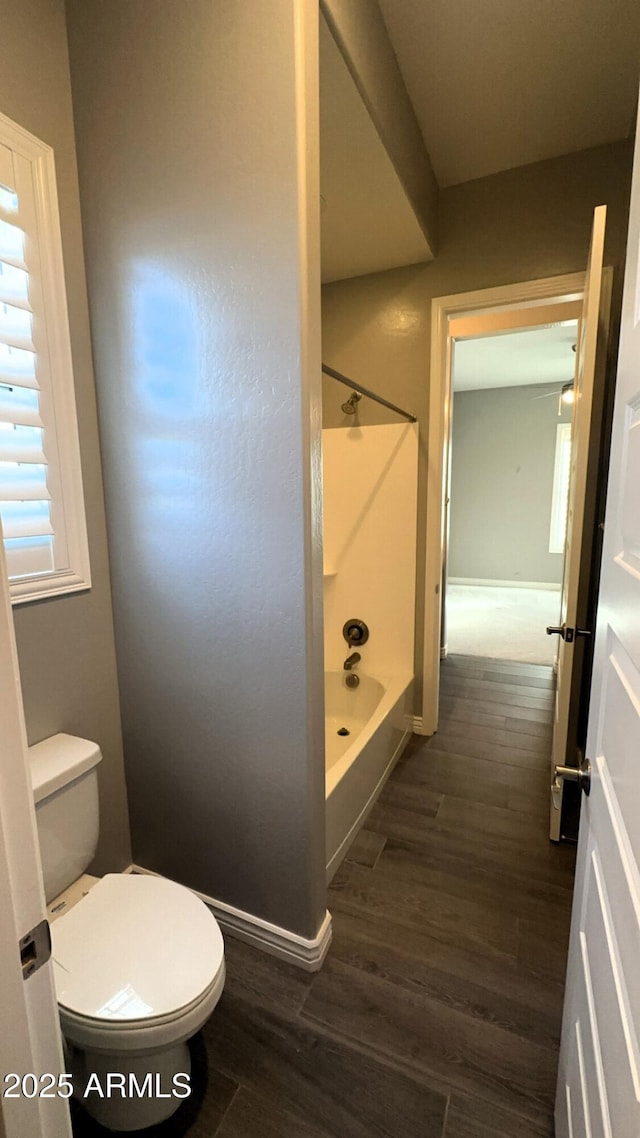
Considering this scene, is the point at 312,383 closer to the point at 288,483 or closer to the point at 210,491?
the point at 288,483

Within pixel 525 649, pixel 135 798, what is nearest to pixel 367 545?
pixel 135 798

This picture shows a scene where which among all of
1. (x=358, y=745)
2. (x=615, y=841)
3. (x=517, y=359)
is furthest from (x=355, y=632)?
(x=517, y=359)

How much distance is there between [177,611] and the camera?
147 cm

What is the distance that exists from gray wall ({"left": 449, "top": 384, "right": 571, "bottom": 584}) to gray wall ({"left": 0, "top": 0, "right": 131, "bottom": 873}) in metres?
5.97

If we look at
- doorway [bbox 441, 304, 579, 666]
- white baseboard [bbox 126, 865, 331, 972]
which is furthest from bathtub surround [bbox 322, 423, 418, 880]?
doorway [bbox 441, 304, 579, 666]

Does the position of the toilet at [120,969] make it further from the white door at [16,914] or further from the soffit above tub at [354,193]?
the soffit above tub at [354,193]

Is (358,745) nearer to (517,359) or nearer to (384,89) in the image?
(384,89)

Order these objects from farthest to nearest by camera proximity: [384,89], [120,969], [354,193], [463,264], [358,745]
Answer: [463,264]
[358,745]
[354,193]
[384,89]
[120,969]

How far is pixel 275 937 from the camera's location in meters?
1.49

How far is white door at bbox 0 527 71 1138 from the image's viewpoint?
51 centimetres

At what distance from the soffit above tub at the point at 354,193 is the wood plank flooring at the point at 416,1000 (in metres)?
2.61

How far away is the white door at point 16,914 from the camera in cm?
51

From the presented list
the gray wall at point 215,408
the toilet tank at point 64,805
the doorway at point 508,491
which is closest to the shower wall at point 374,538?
the gray wall at point 215,408

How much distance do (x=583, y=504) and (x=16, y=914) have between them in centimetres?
190
